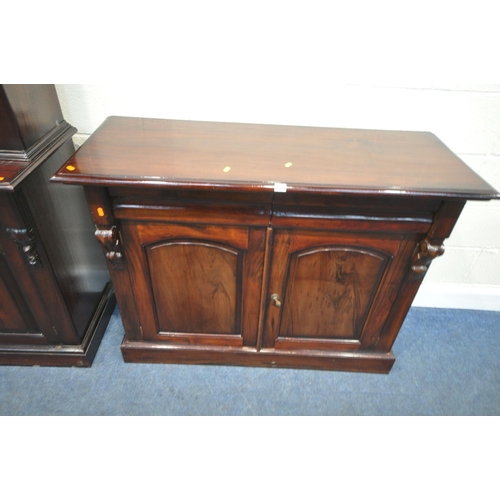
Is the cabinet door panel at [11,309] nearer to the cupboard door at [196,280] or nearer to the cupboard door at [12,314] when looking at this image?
the cupboard door at [12,314]

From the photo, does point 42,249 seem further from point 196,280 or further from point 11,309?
point 196,280

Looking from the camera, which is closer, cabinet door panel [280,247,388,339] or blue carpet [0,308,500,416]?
cabinet door panel [280,247,388,339]

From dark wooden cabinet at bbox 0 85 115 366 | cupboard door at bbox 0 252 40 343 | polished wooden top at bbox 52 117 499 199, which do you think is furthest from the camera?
cupboard door at bbox 0 252 40 343

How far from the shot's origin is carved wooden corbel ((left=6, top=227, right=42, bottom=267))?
899 mm

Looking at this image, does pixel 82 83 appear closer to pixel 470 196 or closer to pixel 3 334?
pixel 3 334

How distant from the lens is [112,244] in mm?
906

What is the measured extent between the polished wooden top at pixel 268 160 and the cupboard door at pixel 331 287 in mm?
168

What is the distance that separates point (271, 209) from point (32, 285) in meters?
0.78

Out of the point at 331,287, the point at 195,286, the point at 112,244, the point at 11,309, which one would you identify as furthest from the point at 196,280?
the point at 11,309

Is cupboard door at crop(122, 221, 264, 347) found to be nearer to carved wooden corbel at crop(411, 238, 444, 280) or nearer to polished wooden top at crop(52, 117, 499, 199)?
polished wooden top at crop(52, 117, 499, 199)

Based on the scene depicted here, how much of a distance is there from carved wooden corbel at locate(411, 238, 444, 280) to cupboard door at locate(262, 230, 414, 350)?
0.07ft

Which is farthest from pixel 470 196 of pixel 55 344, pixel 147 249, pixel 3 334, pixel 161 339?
pixel 3 334

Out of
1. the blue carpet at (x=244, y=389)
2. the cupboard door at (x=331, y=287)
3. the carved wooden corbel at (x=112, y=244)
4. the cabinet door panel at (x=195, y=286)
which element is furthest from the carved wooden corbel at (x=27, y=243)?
the cupboard door at (x=331, y=287)

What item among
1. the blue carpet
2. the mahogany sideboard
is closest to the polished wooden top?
the mahogany sideboard
